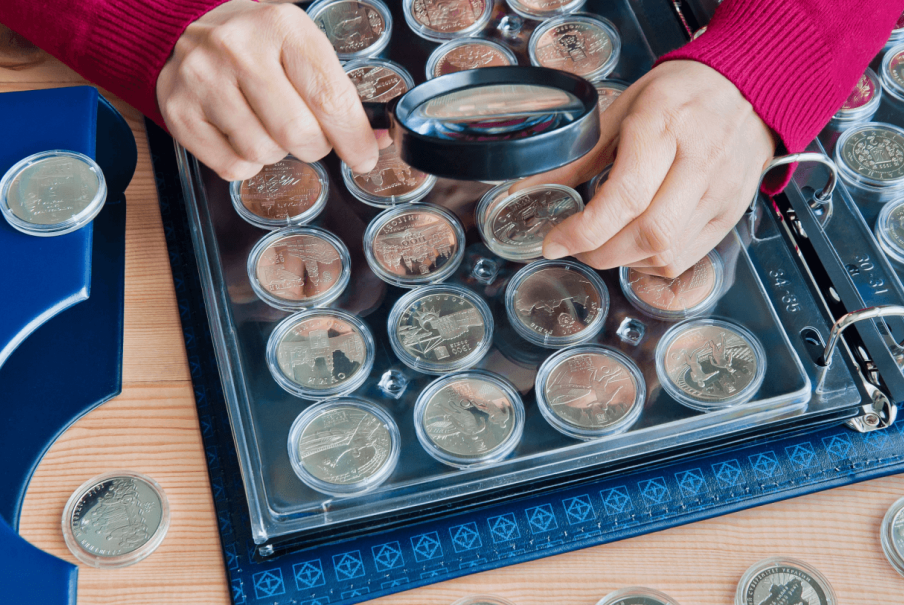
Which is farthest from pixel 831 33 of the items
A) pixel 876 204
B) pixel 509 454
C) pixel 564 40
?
pixel 509 454

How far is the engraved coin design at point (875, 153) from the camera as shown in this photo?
1.07 metres

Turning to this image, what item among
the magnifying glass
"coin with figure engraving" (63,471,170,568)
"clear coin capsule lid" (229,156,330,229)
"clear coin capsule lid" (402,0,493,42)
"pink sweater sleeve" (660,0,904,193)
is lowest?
"coin with figure engraving" (63,471,170,568)

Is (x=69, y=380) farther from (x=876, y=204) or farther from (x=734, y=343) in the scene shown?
(x=876, y=204)

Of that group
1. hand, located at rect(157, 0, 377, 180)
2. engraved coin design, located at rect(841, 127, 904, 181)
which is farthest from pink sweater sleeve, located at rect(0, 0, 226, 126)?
engraved coin design, located at rect(841, 127, 904, 181)

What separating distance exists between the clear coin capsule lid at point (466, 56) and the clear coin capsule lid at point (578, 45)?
1.7 inches

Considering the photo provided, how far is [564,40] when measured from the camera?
115 centimetres

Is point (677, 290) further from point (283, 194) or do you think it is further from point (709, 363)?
point (283, 194)

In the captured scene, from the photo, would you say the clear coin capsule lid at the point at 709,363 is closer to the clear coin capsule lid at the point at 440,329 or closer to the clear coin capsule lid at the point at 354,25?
the clear coin capsule lid at the point at 440,329

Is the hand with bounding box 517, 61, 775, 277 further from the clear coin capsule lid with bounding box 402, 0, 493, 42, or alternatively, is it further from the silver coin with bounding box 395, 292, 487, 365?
the clear coin capsule lid with bounding box 402, 0, 493, 42

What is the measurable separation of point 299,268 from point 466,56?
0.41 m

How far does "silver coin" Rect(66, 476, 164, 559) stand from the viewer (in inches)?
33.8

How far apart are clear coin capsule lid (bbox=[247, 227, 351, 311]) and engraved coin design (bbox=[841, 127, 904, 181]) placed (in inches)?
28.5

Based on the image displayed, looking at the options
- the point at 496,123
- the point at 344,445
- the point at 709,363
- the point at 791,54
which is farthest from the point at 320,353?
the point at 791,54

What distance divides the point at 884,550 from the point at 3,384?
1.08 metres
